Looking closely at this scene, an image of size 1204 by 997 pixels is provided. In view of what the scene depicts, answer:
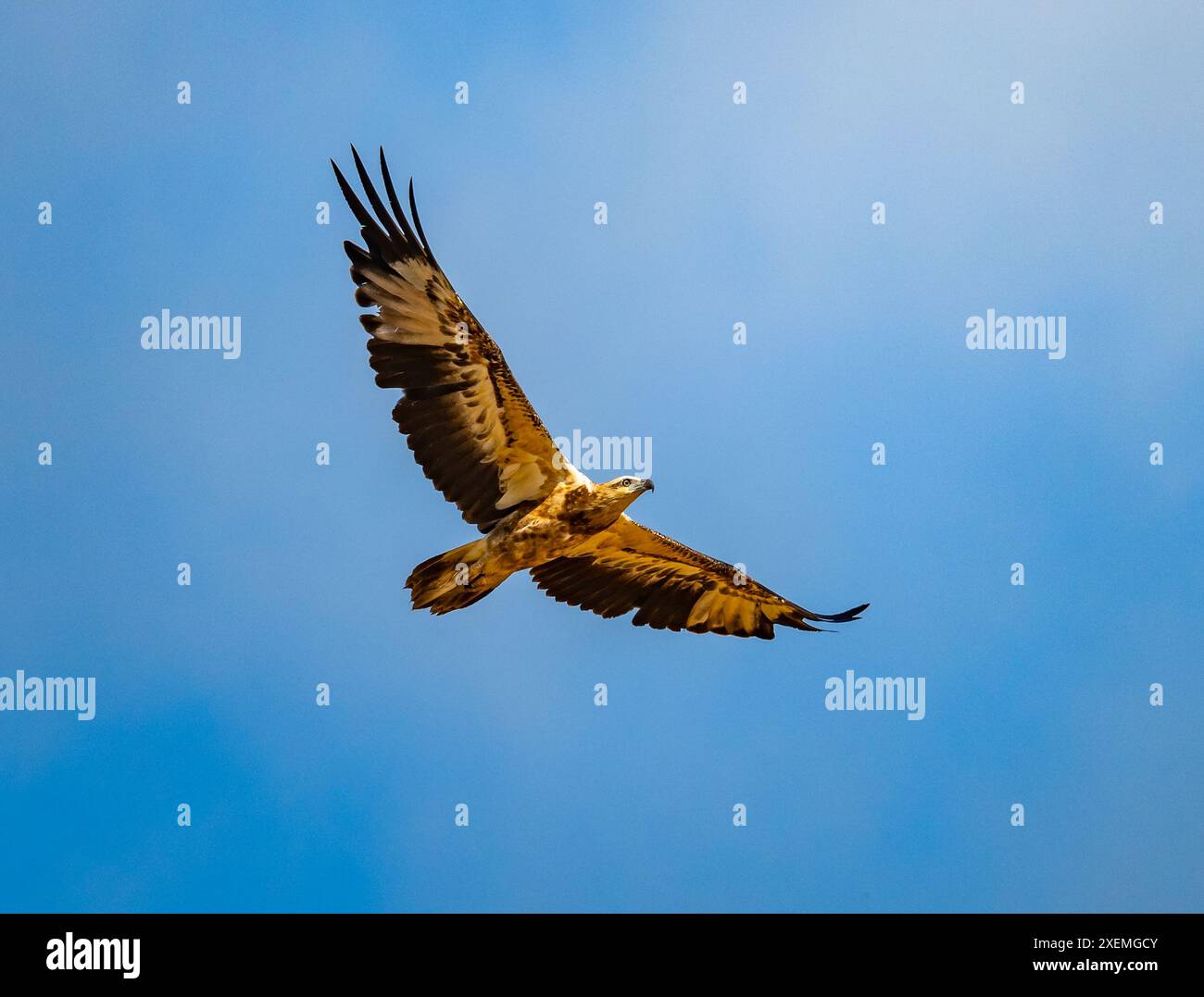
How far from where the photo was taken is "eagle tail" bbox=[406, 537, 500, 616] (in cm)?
1162

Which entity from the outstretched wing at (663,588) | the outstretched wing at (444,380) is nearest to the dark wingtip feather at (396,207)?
the outstretched wing at (444,380)

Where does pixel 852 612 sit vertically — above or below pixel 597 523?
below

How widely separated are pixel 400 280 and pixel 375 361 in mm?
672

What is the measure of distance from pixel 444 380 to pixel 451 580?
159cm

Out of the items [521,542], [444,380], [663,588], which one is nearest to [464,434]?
[444,380]

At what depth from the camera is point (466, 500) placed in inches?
489

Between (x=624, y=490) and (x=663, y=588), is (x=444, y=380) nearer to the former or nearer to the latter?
(x=624, y=490)

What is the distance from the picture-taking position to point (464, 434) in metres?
12.3

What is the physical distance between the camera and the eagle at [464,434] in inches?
466
